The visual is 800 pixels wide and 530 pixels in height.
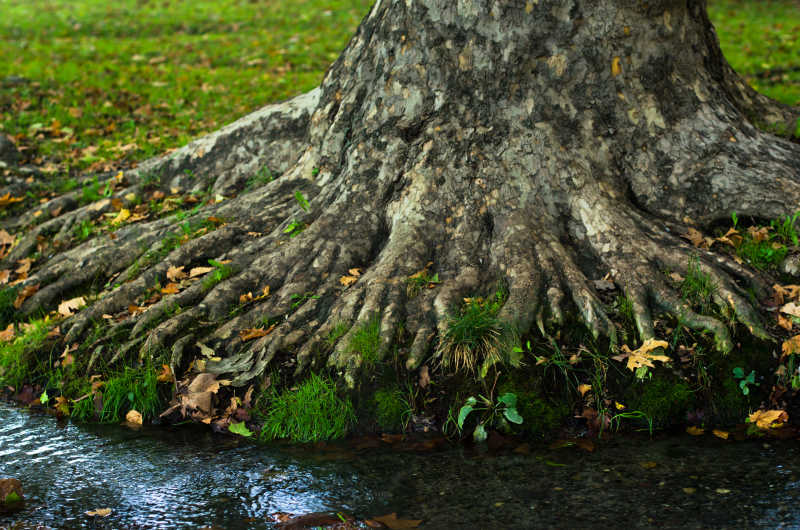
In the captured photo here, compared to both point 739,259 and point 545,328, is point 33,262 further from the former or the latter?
point 739,259

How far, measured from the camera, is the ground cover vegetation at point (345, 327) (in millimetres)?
4242

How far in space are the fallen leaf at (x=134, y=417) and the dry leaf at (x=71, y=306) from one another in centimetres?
140

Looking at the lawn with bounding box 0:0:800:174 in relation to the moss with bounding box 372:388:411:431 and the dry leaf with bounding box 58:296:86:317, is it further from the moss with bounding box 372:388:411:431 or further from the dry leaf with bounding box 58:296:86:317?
the moss with bounding box 372:388:411:431

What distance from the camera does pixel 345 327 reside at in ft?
15.2

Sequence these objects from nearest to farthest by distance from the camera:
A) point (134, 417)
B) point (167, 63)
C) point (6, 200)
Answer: point (134, 417)
point (6, 200)
point (167, 63)

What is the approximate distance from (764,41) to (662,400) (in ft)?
37.3

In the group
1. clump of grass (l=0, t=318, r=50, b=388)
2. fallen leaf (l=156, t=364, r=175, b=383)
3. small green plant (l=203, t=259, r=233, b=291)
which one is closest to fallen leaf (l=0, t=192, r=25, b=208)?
clump of grass (l=0, t=318, r=50, b=388)

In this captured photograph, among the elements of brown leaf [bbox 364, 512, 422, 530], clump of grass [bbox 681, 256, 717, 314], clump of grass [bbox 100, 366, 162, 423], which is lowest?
brown leaf [bbox 364, 512, 422, 530]

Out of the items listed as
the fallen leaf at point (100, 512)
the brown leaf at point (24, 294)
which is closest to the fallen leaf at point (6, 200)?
the brown leaf at point (24, 294)

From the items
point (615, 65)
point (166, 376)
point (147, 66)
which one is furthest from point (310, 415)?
point (147, 66)

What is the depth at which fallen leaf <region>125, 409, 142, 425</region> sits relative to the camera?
459cm

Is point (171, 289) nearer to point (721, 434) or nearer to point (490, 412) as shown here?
point (490, 412)

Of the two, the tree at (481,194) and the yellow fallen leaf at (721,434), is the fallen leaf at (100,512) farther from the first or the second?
the yellow fallen leaf at (721,434)

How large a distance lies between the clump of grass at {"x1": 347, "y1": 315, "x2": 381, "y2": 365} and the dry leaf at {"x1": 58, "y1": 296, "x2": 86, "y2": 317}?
2.54 m
